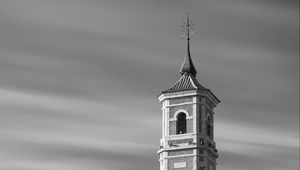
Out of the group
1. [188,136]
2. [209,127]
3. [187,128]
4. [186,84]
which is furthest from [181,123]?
[186,84]

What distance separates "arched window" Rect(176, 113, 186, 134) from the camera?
104125mm

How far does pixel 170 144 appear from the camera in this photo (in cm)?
10344

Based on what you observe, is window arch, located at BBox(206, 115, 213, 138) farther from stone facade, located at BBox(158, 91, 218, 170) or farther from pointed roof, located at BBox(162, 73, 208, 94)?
pointed roof, located at BBox(162, 73, 208, 94)

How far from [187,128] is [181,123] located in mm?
1289

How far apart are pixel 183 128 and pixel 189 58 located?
8215mm

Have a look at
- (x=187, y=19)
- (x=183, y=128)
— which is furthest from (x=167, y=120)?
(x=187, y=19)

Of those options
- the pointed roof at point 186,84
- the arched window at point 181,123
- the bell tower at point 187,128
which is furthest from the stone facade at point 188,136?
the pointed roof at point 186,84

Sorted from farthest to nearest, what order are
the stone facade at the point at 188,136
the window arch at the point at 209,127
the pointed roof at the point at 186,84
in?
the window arch at the point at 209,127, the pointed roof at the point at 186,84, the stone facade at the point at 188,136

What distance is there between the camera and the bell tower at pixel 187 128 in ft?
336

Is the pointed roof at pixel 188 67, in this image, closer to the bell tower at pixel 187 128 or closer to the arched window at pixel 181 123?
the bell tower at pixel 187 128

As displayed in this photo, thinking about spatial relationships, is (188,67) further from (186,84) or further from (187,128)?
(187,128)

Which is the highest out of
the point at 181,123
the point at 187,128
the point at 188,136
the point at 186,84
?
the point at 186,84

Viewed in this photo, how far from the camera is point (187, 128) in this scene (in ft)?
340

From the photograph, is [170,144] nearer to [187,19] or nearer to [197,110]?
[197,110]
